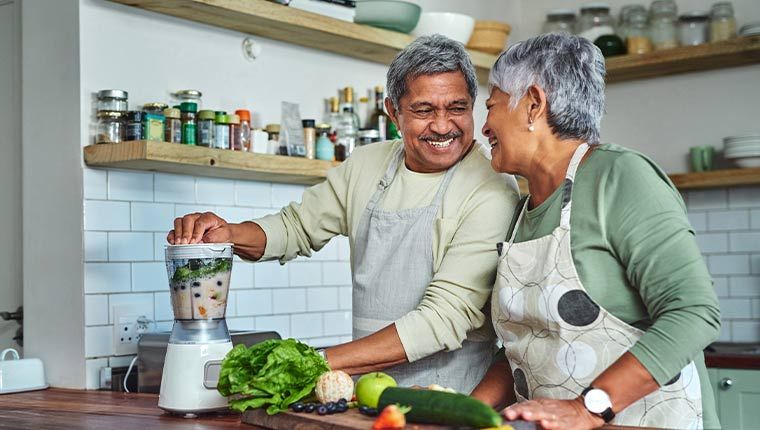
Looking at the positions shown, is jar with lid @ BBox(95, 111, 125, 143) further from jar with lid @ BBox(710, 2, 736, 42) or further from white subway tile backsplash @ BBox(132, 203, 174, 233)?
jar with lid @ BBox(710, 2, 736, 42)

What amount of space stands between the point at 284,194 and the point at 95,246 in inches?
37.4

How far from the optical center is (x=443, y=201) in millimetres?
2586

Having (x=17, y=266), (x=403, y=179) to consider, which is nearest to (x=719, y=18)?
(x=403, y=179)

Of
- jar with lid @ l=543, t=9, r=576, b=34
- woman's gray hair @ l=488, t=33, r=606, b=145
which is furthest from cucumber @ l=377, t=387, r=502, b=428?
jar with lid @ l=543, t=9, r=576, b=34

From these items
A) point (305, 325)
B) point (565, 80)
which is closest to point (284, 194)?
point (305, 325)

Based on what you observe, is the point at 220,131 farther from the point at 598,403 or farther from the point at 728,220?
the point at 728,220

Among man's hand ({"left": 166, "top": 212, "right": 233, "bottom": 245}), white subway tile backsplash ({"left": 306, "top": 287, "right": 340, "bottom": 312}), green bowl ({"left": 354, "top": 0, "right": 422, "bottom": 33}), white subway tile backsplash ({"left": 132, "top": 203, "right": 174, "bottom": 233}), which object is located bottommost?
white subway tile backsplash ({"left": 306, "top": 287, "right": 340, "bottom": 312})

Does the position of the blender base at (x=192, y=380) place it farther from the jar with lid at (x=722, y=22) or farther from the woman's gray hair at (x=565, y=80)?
the jar with lid at (x=722, y=22)

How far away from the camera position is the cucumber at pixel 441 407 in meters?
1.76

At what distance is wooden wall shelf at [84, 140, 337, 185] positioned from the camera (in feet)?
10.2

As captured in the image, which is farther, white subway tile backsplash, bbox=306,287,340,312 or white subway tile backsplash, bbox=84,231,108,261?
white subway tile backsplash, bbox=306,287,340,312

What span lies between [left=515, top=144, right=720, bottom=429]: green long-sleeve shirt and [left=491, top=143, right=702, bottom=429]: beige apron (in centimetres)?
3

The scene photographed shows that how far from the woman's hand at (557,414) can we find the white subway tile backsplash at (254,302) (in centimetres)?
203

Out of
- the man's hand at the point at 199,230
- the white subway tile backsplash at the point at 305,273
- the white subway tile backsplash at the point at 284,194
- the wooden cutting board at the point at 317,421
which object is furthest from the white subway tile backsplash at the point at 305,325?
the wooden cutting board at the point at 317,421
